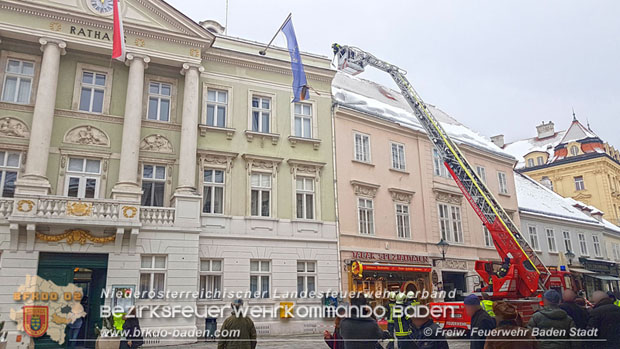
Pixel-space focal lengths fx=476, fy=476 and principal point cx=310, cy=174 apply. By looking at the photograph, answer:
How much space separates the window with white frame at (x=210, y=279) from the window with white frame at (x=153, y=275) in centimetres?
159

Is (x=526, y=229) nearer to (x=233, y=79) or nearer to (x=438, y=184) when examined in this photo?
(x=438, y=184)

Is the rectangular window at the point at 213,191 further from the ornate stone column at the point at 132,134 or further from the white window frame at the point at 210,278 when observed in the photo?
the ornate stone column at the point at 132,134

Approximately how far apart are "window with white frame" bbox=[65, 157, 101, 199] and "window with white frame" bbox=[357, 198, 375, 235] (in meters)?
11.3

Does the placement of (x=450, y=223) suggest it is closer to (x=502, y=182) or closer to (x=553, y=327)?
(x=502, y=182)

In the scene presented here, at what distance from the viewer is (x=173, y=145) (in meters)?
19.3

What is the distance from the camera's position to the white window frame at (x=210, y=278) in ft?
59.7

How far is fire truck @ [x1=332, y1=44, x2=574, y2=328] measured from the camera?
Answer: 683 inches

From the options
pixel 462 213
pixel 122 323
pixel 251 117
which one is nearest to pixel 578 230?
pixel 462 213

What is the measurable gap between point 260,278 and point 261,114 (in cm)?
724

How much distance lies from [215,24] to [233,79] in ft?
11.0

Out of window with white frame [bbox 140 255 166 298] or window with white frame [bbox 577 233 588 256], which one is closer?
window with white frame [bbox 140 255 166 298]

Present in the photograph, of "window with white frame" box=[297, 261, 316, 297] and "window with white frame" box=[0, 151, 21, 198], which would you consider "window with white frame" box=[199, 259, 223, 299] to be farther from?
"window with white frame" box=[0, 151, 21, 198]

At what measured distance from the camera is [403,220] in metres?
24.0

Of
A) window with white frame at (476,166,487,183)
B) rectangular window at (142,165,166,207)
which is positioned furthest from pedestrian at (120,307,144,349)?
window with white frame at (476,166,487,183)
